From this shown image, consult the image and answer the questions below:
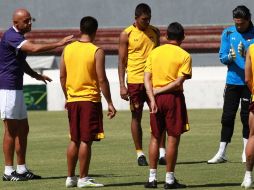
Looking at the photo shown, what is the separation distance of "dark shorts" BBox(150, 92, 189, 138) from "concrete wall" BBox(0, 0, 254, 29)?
31528 millimetres

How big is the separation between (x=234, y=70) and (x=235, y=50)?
281mm

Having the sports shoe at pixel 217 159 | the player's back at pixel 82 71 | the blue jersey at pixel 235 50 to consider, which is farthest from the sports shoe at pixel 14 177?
the blue jersey at pixel 235 50

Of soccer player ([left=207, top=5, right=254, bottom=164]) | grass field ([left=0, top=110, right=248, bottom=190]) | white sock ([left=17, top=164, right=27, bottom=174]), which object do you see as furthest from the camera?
soccer player ([left=207, top=5, right=254, bottom=164])

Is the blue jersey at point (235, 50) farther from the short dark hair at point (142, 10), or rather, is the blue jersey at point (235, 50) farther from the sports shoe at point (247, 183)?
the sports shoe at point (247, 183)

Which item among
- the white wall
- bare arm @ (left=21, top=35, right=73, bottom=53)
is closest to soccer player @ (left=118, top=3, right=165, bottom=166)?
bare arm @ (left=21, top=35, right=73, bottom=53)

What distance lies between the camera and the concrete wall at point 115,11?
43.5 metres

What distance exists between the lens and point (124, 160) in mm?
15320

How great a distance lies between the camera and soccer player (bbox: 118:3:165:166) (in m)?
14.7

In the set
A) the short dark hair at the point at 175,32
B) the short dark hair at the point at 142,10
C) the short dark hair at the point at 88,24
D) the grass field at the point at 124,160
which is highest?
the short dark hair at the point at 142,10

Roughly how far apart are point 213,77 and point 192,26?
10662mm

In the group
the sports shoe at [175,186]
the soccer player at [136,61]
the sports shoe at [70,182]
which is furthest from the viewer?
the soccer player at [136,61]

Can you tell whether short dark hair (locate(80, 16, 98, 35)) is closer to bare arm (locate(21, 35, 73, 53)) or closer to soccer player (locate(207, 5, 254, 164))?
bare arm (locate(21, 35, 73, 53))

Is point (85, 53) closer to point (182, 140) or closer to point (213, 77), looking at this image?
point (182, 140)

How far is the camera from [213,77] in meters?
33.0
